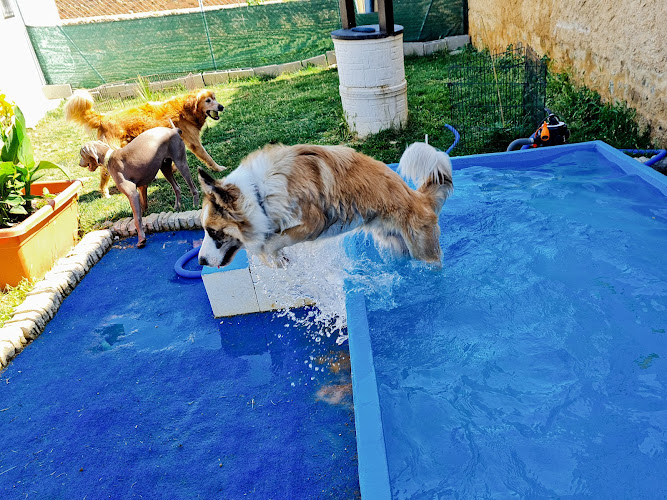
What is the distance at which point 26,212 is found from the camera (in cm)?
520

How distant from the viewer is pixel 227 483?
283 cm

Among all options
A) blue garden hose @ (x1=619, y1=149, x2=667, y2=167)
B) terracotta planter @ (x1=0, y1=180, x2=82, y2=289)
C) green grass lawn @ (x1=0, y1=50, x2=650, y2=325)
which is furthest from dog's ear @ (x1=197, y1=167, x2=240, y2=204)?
blue garden hose @ (x1=619, y1=149, x2=667, y2=167)

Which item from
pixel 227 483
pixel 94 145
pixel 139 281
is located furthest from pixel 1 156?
pixel 227 483

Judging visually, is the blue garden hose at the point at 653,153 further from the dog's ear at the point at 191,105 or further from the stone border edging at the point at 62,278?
the dog's ear at the point at 191,105

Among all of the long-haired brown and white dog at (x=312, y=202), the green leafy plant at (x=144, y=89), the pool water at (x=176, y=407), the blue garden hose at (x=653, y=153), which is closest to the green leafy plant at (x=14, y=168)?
the pool water at (x=176, y=407)

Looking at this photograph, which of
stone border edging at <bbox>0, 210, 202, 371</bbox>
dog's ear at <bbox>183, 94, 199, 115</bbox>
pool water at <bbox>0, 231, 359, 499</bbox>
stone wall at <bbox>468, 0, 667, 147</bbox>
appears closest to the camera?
pool water at <bbox>0, 231, 359, 499</bbox>

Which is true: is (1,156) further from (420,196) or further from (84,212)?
(420,196)

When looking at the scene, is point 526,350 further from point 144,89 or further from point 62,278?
point 144,89

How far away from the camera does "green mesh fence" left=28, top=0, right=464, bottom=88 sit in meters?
12.5

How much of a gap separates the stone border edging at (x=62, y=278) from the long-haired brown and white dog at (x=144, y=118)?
3.86 feet

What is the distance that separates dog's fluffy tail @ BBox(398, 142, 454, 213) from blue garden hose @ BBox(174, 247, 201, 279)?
2342 millimetres

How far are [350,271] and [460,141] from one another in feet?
10.4

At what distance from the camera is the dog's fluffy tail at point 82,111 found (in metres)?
6.36

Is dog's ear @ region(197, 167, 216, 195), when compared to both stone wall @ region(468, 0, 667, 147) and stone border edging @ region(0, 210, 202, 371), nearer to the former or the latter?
stone border edging @ region(0, 210, 202, 371)
